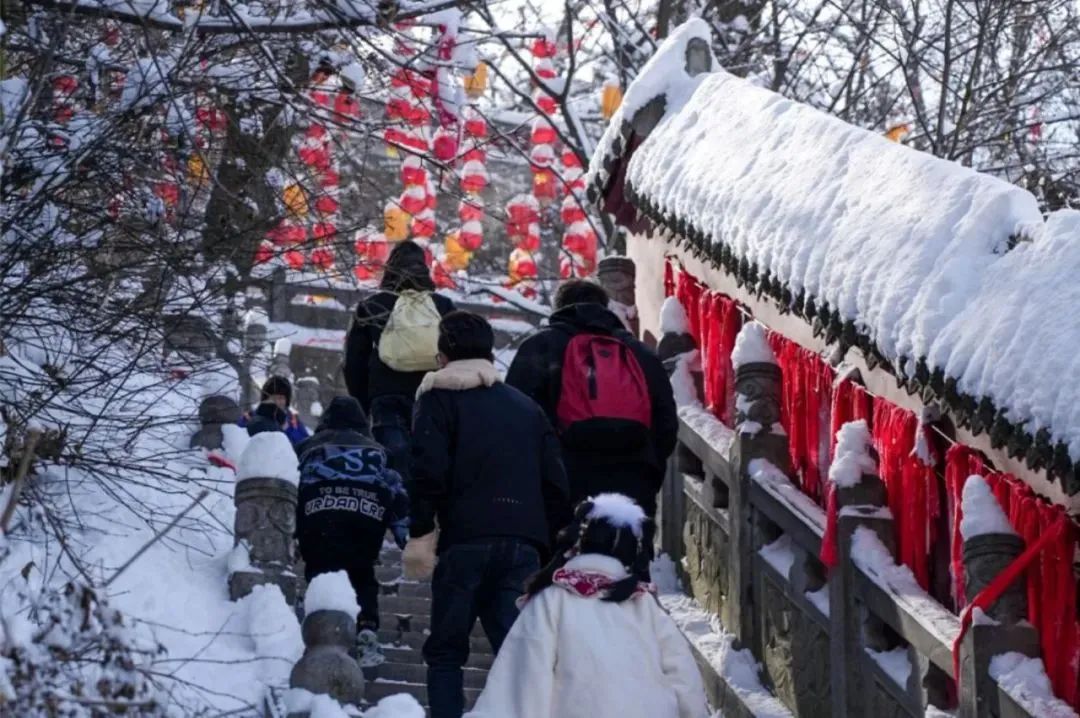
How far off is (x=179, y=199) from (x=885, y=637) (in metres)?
3.63

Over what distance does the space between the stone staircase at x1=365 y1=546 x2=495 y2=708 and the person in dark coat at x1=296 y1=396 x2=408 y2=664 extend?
0.20 meters

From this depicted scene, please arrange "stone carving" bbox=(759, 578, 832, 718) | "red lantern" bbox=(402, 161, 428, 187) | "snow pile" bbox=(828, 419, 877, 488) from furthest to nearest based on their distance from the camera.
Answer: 1. "red lantern" bbox=(402, 161, 428, 187)
2. "stone carving" bbox=(759, 578, 832, 718)
3. "snow pile" bbox=(828, 419, 877, 488)

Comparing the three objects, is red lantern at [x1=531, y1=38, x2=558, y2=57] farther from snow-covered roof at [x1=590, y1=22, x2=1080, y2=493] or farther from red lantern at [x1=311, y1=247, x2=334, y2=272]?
red lantern at [x1=311, y1=247, x2=334, y2=272]

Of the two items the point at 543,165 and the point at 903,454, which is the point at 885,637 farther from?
the point at 543,165

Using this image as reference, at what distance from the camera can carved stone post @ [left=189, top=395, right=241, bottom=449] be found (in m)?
13.8

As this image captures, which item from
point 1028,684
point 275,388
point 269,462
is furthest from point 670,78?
point 1028,684

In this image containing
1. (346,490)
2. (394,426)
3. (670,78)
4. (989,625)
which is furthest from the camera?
(670,78)

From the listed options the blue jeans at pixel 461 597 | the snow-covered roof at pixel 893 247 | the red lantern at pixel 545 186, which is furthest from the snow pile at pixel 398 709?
the red lantern at pixel 545 186

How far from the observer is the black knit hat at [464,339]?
30.1 ft

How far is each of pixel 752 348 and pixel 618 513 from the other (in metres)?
3.19

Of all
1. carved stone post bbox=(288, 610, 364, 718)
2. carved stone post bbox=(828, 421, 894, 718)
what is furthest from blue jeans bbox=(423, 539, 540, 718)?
carved stone post bbox=(828, 421, 894, 718)

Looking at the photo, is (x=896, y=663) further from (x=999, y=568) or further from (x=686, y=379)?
(x=686, y=379)

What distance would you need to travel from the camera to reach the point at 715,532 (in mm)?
10961

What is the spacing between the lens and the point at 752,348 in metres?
10.3
